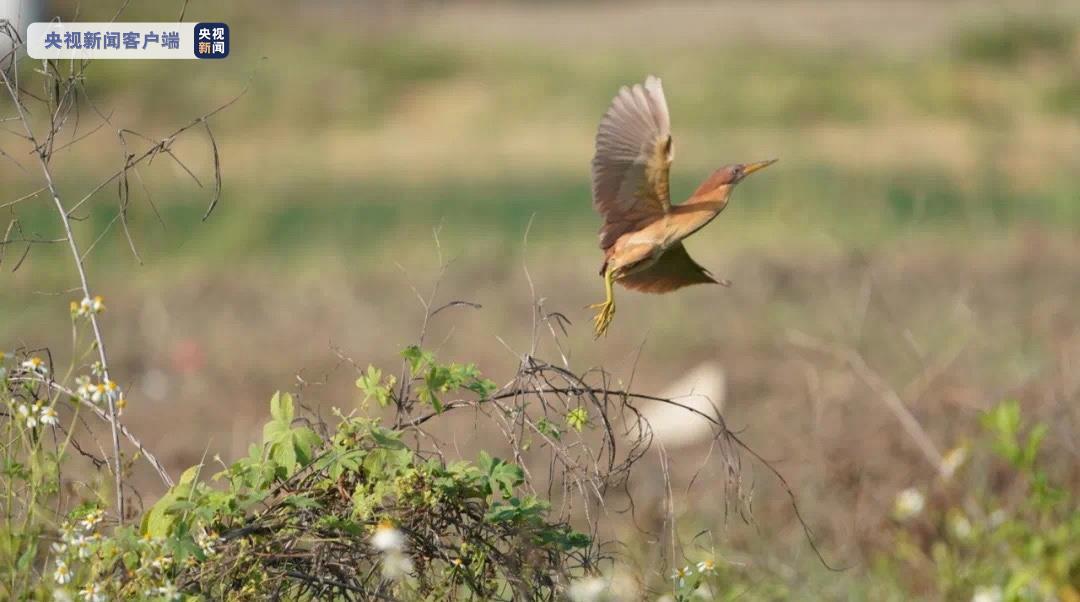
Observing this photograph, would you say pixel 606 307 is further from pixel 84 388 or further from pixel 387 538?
pixel 84 388

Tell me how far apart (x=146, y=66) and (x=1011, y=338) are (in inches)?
356

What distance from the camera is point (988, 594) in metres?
3.23

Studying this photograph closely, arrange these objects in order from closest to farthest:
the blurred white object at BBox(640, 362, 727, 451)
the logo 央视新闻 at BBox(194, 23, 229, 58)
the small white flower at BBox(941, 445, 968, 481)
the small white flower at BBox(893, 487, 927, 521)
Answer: the logo 央视新闻 at BBox(194, 23, 229, 58)
the small white flower at BBox(893, 487, 927, 521)
the small white flower at BBox(941, 445, 968, 481)
the blurred white object at BBox(640, 362, 727, 451)

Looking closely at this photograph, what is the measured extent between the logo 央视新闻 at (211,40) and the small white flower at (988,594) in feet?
5.86

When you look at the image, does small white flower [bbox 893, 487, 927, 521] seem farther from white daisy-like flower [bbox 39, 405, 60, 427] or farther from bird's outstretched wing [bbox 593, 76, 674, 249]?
white daisy-like flower [bbox 39, 405, 60, 427]

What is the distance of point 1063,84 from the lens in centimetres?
1313

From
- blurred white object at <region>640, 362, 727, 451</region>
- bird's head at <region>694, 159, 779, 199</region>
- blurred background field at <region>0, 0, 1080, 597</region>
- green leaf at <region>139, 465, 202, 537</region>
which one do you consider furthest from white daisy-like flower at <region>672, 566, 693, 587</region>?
blurred white object at <region>640, 362, 727, 451</region>

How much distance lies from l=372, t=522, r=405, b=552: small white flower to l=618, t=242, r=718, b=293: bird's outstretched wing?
0.48 metres

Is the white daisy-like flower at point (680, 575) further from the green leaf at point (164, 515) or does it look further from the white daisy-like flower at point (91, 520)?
the white daisy-like flower at point (91, 520)

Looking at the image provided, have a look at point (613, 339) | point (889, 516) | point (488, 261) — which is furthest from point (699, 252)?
point (889, 516)

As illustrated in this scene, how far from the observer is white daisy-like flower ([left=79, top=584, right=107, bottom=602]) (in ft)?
6.40

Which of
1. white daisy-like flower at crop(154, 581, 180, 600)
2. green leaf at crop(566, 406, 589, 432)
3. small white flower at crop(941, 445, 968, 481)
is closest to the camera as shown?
white daisy-like flower at crop(154, 581, 180, 600)

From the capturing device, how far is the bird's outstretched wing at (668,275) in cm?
220

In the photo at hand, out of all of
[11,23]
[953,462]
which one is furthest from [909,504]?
[11,23]
